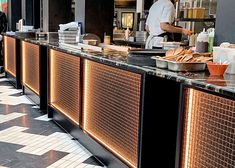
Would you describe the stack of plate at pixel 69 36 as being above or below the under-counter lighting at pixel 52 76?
above

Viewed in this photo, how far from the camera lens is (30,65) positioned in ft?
18.6

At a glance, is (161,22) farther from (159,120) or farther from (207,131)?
(207,131)

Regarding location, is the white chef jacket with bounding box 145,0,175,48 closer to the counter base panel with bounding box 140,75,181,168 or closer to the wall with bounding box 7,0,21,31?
the counter base panel with bounding box 140,75,181,168

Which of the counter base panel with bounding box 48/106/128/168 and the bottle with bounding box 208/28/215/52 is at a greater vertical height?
the bottle with bounding box 208/28/215/52

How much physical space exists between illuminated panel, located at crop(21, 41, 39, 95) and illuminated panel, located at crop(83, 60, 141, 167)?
199cm

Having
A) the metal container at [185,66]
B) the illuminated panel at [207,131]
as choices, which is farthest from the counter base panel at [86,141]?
the metal container at [185,66]

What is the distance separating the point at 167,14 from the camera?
443cm

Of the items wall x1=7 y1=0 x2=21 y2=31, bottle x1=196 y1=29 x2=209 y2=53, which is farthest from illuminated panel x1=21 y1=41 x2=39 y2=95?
wall x1=7 y1=0 x2=21 y2=31

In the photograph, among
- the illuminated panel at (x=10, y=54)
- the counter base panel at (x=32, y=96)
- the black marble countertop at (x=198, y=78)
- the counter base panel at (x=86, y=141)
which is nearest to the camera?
the black marble countertop at (x=198, y=78)

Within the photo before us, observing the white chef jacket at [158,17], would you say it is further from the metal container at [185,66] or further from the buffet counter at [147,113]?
the metal container at [185,66]

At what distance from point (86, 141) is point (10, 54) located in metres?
4.30

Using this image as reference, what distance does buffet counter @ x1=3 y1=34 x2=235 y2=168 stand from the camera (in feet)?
6.21

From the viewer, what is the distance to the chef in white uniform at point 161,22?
173 inches

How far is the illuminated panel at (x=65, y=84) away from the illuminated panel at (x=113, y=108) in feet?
0.80
